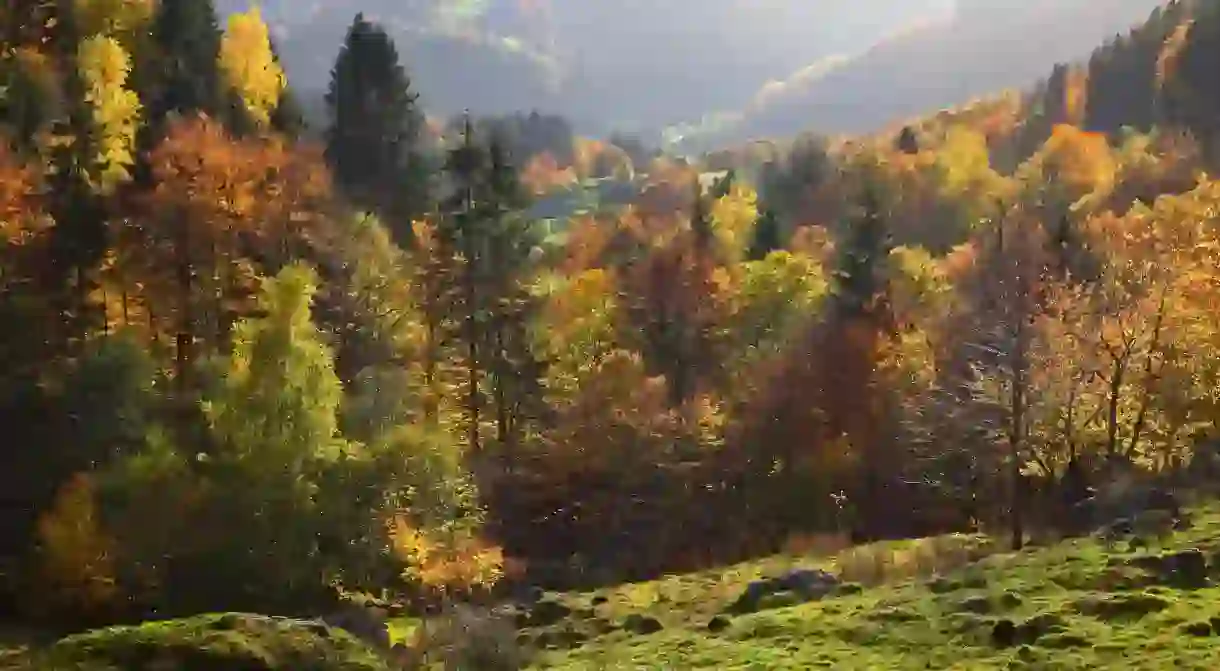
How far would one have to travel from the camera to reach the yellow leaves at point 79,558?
44406 mm

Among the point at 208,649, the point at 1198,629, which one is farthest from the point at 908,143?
the point at 208,649

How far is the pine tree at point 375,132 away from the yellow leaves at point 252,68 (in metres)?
4.56

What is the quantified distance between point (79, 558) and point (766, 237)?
59.9 meters

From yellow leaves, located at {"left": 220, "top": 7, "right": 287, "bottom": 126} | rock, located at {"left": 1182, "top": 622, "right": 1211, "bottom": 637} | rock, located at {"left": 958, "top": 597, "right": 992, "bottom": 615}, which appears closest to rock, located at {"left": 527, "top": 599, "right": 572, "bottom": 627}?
rock, located at {"left": 958, "top": 597, "right": 992, "bottom": 615}

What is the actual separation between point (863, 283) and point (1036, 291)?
2416 cm

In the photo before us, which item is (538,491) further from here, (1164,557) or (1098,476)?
(1164,557)

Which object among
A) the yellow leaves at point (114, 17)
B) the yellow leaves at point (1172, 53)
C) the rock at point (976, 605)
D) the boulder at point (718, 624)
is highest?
the yellow leaves at point (1172, 53)

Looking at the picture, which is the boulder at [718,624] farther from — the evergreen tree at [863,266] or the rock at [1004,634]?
the evergreen tree at [863,266]

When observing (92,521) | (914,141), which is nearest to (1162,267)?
(92,521)

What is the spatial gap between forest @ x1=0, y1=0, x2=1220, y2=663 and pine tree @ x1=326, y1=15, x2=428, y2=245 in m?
0.26

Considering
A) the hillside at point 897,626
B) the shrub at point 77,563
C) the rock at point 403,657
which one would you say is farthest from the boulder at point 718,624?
the shrub at point 77,563

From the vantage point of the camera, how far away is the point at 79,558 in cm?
4459

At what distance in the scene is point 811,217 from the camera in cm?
12875

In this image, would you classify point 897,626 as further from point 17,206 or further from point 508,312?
point 17,206
